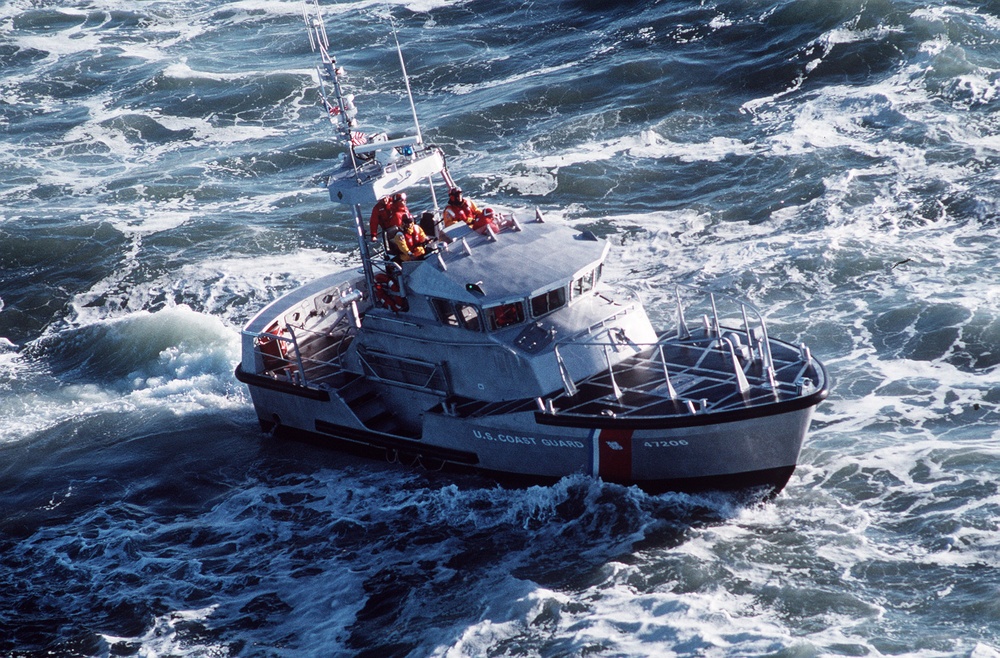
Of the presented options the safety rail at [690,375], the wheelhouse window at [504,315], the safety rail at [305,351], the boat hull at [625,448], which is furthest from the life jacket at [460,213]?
the boat hull at [625,448]

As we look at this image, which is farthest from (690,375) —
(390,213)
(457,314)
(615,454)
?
(390,213)

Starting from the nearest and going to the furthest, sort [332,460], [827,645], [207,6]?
[827,645]
[332,460]
[207,6]

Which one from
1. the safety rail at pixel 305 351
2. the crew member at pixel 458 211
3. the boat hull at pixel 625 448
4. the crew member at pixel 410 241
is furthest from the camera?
the safety rail at pixel 305 351

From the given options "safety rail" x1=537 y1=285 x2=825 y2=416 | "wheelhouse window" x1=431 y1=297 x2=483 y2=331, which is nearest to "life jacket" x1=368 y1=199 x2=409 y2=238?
"wheelhouse window" x1=431 y1=297 x2=483 y2=331

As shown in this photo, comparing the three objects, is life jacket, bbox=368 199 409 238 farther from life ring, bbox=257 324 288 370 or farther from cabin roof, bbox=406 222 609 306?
life ring, bbox=257 324 288 370

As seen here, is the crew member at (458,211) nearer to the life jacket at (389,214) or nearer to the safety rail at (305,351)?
the life jacket at (389,214)

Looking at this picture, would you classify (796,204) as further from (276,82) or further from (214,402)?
(276,82)

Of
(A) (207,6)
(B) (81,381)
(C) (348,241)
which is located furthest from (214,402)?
(A) (207,6)
